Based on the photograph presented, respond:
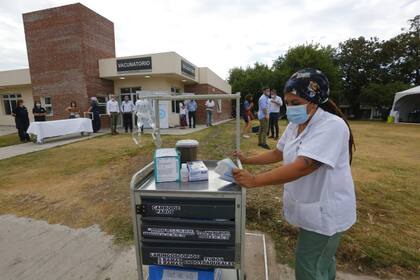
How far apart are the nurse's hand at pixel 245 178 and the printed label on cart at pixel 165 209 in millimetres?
391

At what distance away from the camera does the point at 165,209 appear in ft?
4.50

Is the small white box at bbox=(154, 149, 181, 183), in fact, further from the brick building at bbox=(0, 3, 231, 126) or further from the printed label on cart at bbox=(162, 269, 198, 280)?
the brick building at bbox=(0, 3, 231, 126)

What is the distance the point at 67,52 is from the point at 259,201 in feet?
42.8

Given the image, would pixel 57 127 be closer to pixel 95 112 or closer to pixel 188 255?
pixel 95 112

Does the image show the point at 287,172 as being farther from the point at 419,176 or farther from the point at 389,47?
the point at 389,47

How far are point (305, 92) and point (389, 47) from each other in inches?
1464

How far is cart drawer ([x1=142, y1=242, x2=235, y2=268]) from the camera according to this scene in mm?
1368

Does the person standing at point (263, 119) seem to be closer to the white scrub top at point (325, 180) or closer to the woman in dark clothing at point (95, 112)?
the white scrub top at point (325, 180)

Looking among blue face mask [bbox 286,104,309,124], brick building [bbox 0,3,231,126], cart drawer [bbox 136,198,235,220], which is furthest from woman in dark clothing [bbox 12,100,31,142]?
blue face mask [bbox 286,104,309,124]

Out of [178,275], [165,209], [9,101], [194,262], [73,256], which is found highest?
[9,101]

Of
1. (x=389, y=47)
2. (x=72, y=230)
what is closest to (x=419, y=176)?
(x=72, y=230)

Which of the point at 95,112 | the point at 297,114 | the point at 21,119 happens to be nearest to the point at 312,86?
the point at 297,114

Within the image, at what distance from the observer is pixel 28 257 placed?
90.3 inches

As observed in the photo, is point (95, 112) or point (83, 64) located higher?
point (83, 64)
